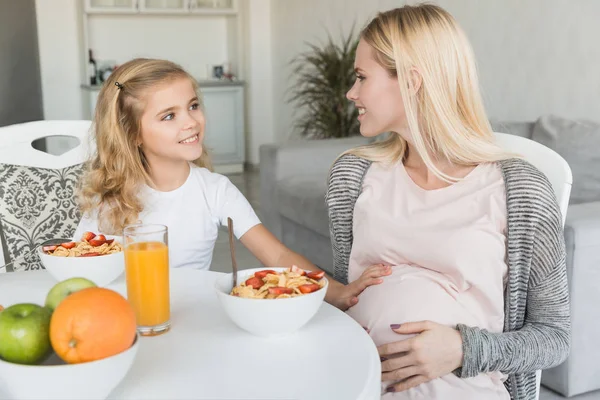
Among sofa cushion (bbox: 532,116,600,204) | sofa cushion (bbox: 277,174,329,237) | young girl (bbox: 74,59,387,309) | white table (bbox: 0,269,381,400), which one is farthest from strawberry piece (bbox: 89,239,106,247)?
sofa cushion (bbox: 277,174,329,237)

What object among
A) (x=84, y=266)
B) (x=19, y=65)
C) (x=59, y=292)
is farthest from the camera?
(x=19, y=65)

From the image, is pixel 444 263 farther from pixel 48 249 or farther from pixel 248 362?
pixel 48 249

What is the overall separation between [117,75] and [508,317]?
111 cm

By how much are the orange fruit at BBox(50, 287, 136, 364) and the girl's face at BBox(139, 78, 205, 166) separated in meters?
0.96

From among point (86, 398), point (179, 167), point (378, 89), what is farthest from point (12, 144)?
point (86, 398)

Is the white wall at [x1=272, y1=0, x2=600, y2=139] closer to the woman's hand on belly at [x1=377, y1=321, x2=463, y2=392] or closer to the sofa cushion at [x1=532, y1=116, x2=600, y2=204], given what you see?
the sofa cushion at [x1=532, y1=116, x2=600, y2=204]

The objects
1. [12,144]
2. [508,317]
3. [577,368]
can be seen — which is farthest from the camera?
[577,368]

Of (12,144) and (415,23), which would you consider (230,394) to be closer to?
(415,23)

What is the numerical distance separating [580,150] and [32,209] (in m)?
1.94

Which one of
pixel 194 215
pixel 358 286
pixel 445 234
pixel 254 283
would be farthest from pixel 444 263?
pixel 194 215

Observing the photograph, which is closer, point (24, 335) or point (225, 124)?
point (24, 335)

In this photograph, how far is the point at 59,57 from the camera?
636cm

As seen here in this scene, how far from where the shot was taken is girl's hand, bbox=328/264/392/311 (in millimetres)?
1366

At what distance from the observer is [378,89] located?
4.84 feet
